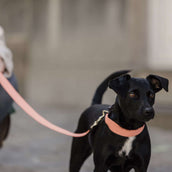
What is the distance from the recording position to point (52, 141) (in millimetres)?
6469

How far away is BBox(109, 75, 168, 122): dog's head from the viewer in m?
2.56

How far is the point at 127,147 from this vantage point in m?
2.71

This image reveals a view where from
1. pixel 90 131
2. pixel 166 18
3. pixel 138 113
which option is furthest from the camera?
pixel 166 18

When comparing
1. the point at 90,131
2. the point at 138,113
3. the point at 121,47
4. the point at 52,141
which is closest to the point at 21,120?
the point at 52,141

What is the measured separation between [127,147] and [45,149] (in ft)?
10.8

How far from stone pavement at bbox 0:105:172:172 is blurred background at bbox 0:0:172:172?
0.10ft

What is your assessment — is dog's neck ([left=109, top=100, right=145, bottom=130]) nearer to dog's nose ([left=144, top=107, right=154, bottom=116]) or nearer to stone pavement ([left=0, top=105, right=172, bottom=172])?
dog's nose ([left=144, top=107, right=154, bottom=116])

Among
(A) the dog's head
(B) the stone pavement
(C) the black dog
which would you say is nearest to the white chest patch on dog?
(C) the black dog

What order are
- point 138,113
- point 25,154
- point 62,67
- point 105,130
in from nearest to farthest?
1. point 138,113
2. point 105,130
3. point 25,154
4. point 62,67

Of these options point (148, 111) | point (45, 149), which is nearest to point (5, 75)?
point (148, 111)

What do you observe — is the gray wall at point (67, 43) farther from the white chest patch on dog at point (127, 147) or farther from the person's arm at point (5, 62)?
the white chest patch on dog at point (127, 147)

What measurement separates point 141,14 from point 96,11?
1.79 m

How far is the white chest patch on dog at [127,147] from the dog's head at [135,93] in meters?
0.16

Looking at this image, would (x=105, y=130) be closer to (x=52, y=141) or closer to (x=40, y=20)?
(x=52, y=141)
